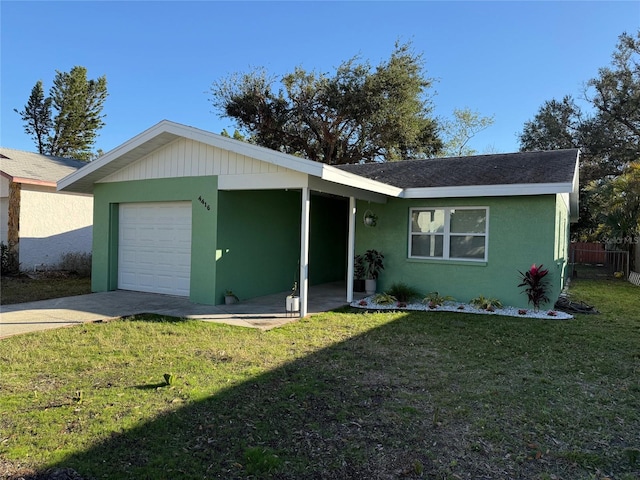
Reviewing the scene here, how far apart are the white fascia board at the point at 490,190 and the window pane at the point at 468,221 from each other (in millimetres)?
557

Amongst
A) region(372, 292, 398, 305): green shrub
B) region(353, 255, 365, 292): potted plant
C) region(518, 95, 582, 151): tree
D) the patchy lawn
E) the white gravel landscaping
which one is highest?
region(518, 95, 582, 151): tree

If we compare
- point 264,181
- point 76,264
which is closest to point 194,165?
point 264,181

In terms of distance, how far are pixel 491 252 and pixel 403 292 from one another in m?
2.05

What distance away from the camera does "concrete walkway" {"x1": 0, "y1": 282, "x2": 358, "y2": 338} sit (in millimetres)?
7260

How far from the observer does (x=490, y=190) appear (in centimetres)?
911

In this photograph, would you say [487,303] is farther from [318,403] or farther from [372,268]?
[318,403]

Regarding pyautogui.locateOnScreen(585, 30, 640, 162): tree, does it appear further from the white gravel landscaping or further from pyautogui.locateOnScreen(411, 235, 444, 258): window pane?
the white gravel landscaping

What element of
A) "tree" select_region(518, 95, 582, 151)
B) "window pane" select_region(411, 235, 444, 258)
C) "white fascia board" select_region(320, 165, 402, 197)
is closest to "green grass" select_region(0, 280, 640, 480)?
"white fascia board" select_region(320, 165, 402, 197)

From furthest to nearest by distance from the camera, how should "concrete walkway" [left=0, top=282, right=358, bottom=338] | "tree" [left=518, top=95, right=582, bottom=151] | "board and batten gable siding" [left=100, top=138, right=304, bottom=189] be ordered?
"tree" [left=518, top=95, right=582, bottom=151] < "board and batten gable siding" [left=100, top=138, right=304, bottom=189] < "concrete walkway" [left=0, top=282, right=358, bottom=338]

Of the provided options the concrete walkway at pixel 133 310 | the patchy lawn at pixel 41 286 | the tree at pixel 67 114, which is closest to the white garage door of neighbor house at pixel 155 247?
the concrete walkway at pixel 133 310

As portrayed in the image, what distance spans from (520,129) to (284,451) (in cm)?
2802

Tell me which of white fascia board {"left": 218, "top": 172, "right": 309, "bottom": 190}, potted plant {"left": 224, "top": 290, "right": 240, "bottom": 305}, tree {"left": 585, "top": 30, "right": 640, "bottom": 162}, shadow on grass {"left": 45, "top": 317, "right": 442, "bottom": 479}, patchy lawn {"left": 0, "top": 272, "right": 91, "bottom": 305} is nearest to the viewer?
shadow on grass {"left": 45, "top": 317, "right": 442, "bottom": 479}

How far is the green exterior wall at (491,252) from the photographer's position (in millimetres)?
Result: 8977

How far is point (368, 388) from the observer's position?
4531mm
